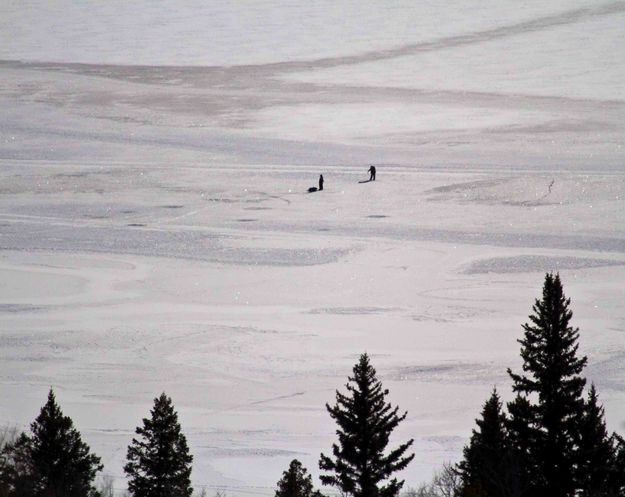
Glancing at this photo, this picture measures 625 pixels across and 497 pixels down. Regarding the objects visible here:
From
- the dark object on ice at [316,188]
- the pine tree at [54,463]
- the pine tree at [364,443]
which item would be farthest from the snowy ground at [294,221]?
the pine tree at [364,443]

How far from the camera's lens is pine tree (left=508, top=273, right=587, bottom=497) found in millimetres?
6320

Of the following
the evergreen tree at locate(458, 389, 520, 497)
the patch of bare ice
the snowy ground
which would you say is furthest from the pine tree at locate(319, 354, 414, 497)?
the patch of bare ice

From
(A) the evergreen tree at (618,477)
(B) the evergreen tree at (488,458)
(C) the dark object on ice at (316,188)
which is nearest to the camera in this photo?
(B) the evergreen tree at (488,458)

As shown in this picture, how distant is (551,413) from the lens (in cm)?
637

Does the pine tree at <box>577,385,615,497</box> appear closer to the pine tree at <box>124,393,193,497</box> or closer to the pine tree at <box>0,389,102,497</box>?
the pine tree at <box>124,393,193,497</box>

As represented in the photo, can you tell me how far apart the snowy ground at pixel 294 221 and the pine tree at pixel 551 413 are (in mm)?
3253

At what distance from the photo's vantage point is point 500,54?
33.3m

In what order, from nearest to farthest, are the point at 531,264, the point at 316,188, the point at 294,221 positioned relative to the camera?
the point at 531,264
the point at 294,221
the point at 316,188

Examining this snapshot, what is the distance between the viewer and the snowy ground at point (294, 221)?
11.4 metres

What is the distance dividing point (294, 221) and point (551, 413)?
12.3 meters

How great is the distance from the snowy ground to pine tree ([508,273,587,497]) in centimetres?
325

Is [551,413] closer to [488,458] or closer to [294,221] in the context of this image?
[488,458]

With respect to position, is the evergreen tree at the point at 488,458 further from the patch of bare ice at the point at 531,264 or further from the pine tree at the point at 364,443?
the patch of bare ice at the point at 531,264

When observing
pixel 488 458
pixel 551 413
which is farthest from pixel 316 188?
pixel 551 413
